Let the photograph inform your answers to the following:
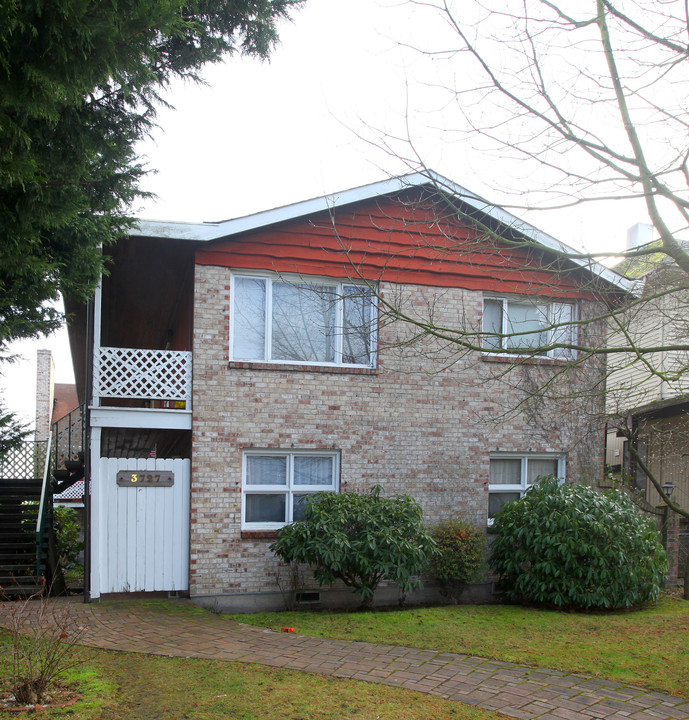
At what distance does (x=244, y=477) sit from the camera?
460 inches

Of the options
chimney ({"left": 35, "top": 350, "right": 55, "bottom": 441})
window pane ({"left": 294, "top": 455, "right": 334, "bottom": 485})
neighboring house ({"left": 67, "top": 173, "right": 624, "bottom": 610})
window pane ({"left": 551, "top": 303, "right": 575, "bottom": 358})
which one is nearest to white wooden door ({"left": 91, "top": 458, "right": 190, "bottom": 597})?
neighboring house ({"left": 67, "top": 173, "right": 624, "bottom": 610})

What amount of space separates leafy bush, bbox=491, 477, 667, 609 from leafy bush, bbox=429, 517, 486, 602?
1.23 ft

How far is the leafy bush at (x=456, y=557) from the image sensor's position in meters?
11.8

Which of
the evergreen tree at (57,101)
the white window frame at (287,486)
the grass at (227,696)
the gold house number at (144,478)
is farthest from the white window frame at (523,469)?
the evergreen tree at (57,101)

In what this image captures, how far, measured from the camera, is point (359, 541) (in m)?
10.5

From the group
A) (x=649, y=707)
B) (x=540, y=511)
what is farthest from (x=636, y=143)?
(x=540, y=511)

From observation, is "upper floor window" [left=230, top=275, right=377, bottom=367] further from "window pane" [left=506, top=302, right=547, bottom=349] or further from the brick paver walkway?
the brick paver walkway

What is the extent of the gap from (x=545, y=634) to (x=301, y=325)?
5.97 meters

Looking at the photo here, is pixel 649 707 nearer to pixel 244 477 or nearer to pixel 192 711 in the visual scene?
pixel 192 711

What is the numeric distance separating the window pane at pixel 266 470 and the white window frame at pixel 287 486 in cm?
4

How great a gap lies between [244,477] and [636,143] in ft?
24.6

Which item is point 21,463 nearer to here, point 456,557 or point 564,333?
point 456,557

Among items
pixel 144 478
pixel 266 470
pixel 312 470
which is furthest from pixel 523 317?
pixel 144 478

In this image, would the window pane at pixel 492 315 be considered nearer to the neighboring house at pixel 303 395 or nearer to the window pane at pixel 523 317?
the neighboring house at pixel 303 395
